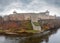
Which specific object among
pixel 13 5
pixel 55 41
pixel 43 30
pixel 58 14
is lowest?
pixel 55 41

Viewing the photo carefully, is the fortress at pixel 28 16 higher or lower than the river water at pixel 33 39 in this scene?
higher

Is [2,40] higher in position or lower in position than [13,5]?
lower

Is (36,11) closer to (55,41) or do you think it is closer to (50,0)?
(50,0)

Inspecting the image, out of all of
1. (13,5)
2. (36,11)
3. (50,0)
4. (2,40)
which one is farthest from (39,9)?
(2,40)

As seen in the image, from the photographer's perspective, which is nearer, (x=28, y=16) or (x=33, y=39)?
Answer: (x=33, y=39)

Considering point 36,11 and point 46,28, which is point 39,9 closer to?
point 36,11

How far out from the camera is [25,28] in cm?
461

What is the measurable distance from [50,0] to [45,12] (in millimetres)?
422

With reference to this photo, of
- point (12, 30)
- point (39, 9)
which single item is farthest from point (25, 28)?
point (39, 9)

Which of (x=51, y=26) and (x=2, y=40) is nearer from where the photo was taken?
(x=2, y=40)

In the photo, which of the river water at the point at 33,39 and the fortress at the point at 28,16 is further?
the fortress at the point at 28,16

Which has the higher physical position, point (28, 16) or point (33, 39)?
point (28, 16)

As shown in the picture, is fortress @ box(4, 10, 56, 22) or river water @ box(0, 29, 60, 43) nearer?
river water @ box(0, 29, 60, 43)

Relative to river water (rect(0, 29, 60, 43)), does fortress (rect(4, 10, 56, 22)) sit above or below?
above
